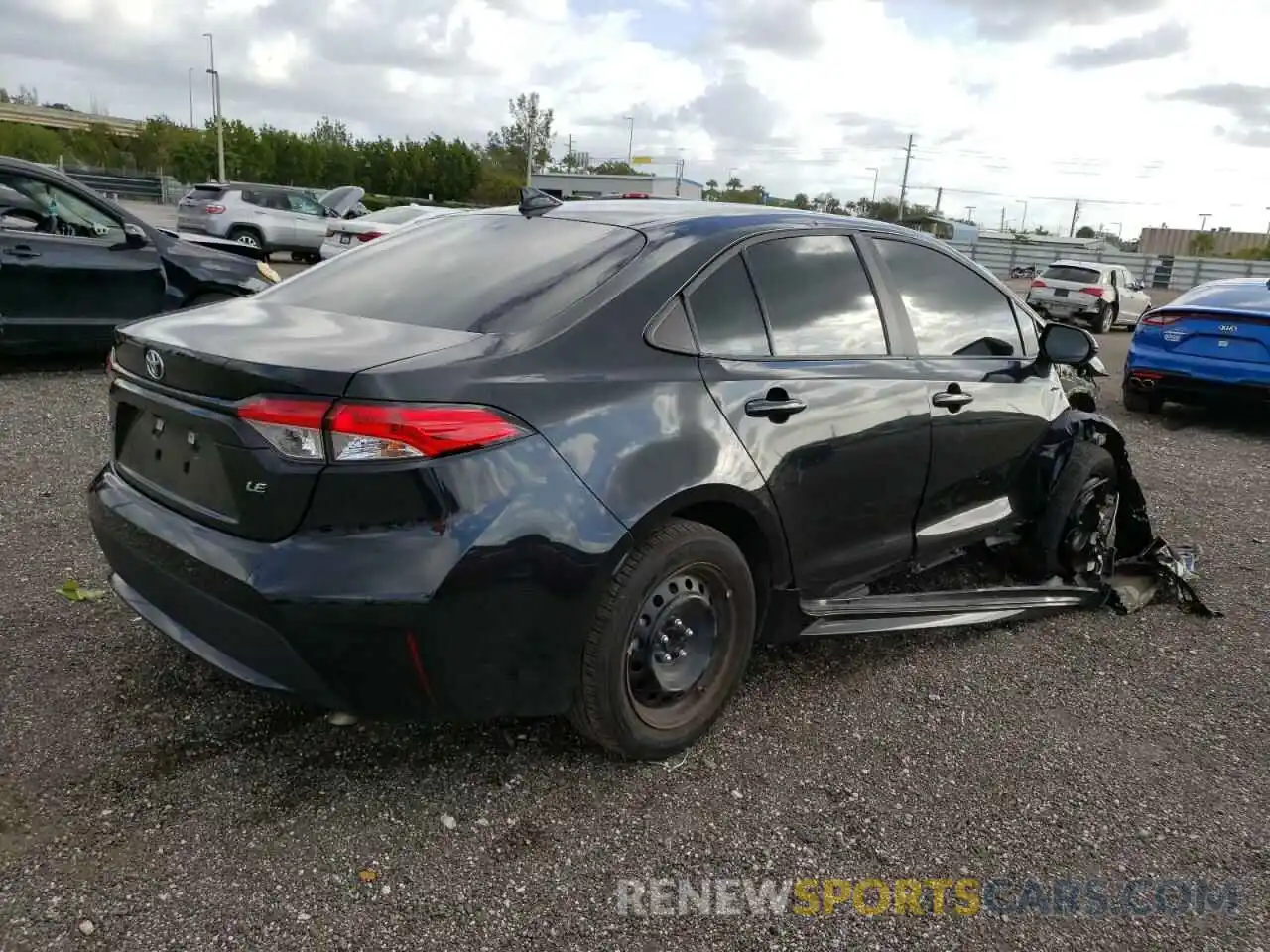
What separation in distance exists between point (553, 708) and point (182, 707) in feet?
4.17

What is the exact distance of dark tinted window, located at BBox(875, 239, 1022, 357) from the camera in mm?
3656

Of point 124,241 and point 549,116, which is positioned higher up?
point 549,116

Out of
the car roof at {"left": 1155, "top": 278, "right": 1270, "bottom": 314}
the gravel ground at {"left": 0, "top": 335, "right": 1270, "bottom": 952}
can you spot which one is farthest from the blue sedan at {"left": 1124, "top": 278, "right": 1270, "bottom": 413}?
the gravel ground at {"left": 0, "top": 335, "right": 1270, "bottom": 952}

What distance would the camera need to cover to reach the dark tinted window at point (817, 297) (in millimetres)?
3152

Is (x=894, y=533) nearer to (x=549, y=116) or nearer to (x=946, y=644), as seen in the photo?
(x=946, y=644)

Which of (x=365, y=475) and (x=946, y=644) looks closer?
(x=365, y=475)

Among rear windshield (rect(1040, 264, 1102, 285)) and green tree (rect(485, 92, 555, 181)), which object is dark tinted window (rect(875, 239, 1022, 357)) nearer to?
rear windshield (rect(1040, 264, 1102, 285))

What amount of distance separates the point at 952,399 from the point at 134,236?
6752 millimetres

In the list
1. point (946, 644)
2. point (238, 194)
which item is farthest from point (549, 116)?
point (946, 644)

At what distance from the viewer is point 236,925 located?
2197 mm

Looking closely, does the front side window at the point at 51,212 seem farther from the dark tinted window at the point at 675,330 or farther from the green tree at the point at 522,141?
the green tree at the point at 522,141

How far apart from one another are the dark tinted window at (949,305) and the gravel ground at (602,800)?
1187 millimetres

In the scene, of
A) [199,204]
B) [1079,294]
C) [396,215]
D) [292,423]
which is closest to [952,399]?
[292,423]

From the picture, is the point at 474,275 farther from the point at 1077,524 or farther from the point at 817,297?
the point at 1077,524
